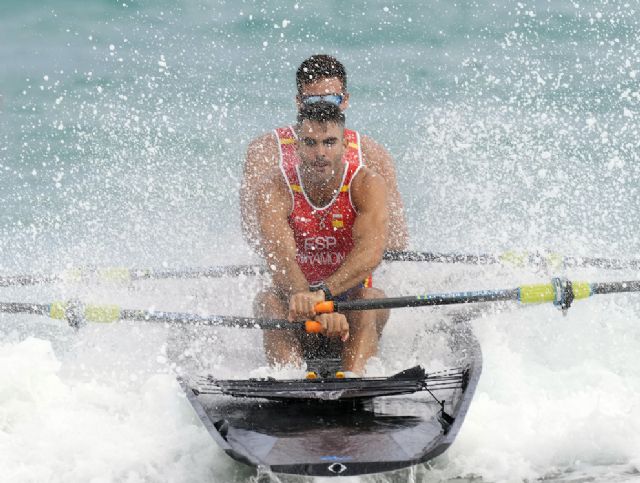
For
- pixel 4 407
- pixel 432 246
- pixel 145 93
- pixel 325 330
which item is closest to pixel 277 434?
pixel 325 330

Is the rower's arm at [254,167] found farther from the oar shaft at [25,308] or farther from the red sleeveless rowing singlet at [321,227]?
the oar shaft at [25,308]

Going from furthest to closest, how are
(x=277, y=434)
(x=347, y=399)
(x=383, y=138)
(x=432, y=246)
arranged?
(x=383, y=138) → (x=432, y=246) → (x=347, y=399) → (x=277, y=434)

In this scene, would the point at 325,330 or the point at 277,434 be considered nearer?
the point at 277,434

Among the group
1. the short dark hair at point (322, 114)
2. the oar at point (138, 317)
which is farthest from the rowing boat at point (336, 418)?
the short dark hair at point (322, 114)

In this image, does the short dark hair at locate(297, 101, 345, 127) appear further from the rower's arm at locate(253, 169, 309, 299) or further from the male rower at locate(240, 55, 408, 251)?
the male rower at locate(240, 55, 408, 251)

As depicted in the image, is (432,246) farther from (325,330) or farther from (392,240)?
(325,330)

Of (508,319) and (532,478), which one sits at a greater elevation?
(508,319)

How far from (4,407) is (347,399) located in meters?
2.22

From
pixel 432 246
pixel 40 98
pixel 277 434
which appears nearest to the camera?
pixel 277 434

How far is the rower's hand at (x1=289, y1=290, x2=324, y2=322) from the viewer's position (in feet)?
18.3

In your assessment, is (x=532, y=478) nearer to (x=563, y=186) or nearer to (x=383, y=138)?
(x=563, y=186)

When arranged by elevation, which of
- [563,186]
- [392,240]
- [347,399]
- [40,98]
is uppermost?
[40,98]

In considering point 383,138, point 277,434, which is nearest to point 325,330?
point 277,434

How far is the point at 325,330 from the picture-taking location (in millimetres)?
5590
